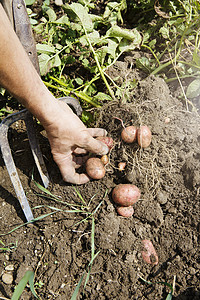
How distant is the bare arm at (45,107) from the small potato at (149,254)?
598mm

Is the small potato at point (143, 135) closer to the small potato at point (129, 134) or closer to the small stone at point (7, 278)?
the small potato at point (129, 134)

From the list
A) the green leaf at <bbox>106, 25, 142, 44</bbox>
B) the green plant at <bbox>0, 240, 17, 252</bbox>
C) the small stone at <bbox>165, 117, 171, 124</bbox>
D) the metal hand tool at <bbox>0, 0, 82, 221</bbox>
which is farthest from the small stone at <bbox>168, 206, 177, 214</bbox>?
the green leaf at <bbox>106, 25, 142, 44</bbox>

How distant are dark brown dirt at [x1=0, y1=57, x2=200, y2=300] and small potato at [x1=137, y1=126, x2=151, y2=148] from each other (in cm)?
9

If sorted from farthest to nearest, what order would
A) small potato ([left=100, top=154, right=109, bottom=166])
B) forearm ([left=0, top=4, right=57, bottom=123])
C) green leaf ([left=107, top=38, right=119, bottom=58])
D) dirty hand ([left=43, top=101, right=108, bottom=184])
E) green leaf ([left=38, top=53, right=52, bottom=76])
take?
A: green leaf ([left=107, top=38, right=119, bottom=58]) < green leaf ([left=38, top=53, right=52, bottom=76]) < small potato ([left=100, top=154, right=109, bottom=166]) < dirty hand ([left=43, top=101, right=108, bottom=184]) < forearm ([left=0, top=4, right=57, bottom=123])

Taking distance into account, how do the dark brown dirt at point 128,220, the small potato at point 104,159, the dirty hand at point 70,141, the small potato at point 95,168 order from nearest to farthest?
the dark brown dirt at point 128,220 → the dirty hand at point 70,141 → the small potato at point 95,168 → the small potato at point 104,159

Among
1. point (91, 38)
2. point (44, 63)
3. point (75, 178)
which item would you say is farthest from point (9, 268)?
point (91, 38)

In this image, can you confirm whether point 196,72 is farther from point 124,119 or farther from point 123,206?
point 123,206

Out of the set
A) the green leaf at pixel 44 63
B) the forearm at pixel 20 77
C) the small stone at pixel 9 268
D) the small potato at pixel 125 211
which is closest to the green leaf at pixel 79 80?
the green leaf at pixel 44 63

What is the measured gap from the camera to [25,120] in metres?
1.86

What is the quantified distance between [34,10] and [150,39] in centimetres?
114

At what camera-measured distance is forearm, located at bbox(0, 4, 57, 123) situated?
4.07 ft

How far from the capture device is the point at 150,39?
8.21 ft

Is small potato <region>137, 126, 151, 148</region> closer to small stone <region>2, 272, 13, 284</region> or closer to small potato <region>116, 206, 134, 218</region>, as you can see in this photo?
small potato <region>116, 206, 134, 218</region>

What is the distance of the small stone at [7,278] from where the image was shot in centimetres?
171
